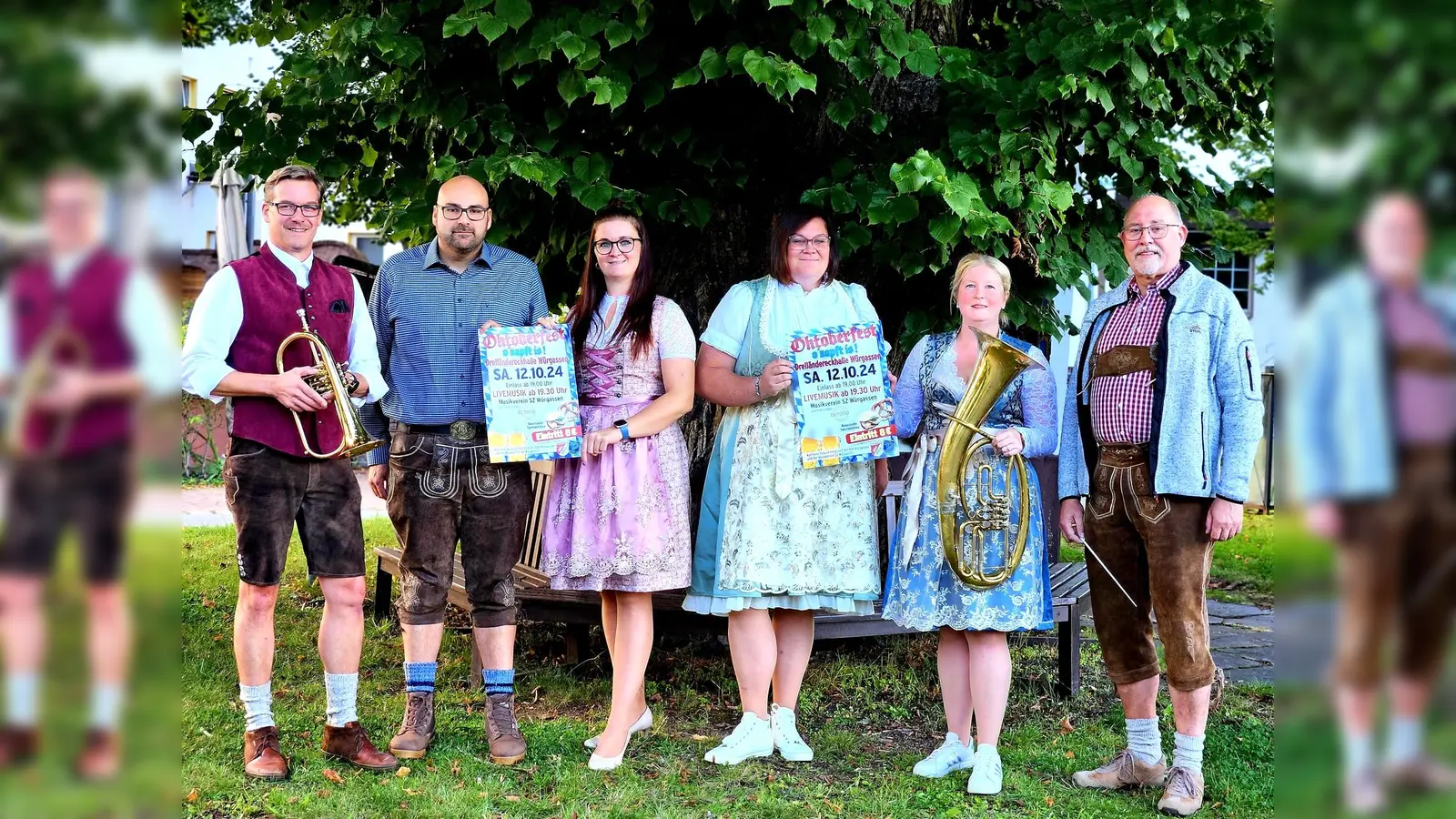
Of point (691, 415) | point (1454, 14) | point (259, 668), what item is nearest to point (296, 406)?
point (259, 668)

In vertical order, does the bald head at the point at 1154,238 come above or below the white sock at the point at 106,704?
above

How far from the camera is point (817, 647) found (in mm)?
6609

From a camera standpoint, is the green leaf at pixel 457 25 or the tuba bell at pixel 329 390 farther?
the green leaf at pixel 457 25

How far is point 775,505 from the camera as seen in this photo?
4.76m

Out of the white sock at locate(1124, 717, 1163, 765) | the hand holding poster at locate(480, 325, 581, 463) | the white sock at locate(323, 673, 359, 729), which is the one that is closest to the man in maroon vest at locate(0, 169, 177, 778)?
the hand holding poster at locate(480, 325, 581, 463)

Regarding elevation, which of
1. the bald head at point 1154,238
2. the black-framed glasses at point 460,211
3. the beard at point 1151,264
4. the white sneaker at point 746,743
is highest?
the black-framed glasses at point 460,211

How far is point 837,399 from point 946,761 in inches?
57.1

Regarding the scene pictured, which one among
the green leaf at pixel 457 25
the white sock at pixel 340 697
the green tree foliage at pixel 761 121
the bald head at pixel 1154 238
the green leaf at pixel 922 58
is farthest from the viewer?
the green leaf at pixel 922 58

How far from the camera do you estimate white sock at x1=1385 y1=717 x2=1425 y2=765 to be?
895 mm

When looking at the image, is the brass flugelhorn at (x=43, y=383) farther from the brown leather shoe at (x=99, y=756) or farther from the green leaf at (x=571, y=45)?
the green leaf at (x=571, y=45)

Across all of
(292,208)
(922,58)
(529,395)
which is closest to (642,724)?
(529,395)

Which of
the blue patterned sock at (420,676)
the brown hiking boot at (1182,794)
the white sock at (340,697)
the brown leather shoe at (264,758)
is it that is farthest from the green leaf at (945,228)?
the brown leather shoe at (264,758)

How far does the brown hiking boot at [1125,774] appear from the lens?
4.66m

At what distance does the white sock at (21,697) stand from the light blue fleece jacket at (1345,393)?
36.5 inches
